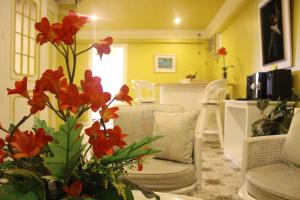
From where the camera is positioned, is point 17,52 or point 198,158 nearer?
point 198,158

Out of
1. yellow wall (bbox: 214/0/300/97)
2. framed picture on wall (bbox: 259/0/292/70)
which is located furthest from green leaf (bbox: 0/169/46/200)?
framed picture on wall (bbox: 259/0/292/70)

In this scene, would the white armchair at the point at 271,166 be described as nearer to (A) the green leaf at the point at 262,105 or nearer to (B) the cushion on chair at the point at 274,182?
(B) the cushion on chair at the point at 274,182

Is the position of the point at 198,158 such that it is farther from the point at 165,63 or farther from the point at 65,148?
the point at 165,63

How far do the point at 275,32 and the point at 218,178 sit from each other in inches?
Result: 68.4

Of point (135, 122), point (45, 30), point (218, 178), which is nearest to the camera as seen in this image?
A: point (45, 30)

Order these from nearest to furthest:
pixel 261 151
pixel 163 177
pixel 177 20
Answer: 1. pixel 163 177
2. pixel 261 151
3. pixel 177 20

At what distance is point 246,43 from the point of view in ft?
13.9

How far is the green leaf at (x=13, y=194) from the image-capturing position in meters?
0.52

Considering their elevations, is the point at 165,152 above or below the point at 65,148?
below

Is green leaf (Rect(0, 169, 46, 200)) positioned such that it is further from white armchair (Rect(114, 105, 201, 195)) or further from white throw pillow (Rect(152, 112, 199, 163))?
white throw pillow (Rect(152, 112, 199, 163))

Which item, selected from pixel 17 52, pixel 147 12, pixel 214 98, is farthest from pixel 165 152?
pixel 147 12

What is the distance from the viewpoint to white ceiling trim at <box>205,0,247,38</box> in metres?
4.45

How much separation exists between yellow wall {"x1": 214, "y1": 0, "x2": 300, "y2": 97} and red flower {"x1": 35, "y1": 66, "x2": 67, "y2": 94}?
2.69 m

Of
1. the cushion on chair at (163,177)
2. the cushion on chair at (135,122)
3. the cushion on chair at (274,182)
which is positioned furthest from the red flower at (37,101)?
the cushion on chair at (135,122)
